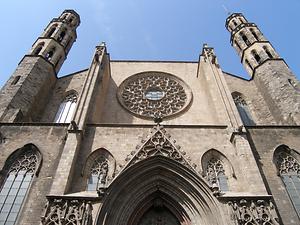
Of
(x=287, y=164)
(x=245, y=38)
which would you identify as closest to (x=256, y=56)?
(x=245, y=38)

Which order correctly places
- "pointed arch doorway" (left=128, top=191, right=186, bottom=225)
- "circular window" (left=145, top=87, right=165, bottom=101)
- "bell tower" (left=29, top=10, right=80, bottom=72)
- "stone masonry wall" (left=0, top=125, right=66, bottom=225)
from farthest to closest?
"bell tower" (left=29, top=10, right=80, bottom=72), "circular window" (left=145, top=87, right=165, bottom=101), "pointed arch doorway" (left=128, top=191, right=186, bottom=225), "stone masonry wall" (left=0, top=125, right=66, bottom=225)

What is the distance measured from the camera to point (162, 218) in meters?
9.45

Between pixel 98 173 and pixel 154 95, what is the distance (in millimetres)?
7458

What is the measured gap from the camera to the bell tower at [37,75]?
13250mm

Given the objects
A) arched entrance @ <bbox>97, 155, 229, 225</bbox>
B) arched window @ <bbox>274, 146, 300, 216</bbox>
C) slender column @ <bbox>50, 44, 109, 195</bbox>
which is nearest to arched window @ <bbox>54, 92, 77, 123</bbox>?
slender column @ <bbox>50, 44, 109, 195</bbox>

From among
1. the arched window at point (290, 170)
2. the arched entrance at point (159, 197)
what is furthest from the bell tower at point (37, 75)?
the arched window at point (290, 170)

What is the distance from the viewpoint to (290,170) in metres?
10.4

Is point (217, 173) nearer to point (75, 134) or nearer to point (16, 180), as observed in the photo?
point (75, 134)

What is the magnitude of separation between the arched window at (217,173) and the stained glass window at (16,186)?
6208 millimetres

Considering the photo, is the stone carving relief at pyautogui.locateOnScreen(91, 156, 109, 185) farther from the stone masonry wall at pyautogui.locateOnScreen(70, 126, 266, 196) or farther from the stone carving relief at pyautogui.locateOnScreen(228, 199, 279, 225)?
the stone carving relief at pyautogui.locateOnScreen(228, 199, 279, 225)

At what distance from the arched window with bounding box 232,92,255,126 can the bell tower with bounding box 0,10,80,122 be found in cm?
1051

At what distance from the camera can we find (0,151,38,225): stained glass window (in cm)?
902

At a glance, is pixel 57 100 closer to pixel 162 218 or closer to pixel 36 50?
pixel 36 50

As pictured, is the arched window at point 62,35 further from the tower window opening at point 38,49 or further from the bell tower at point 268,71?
the bell tower at point 268,71
